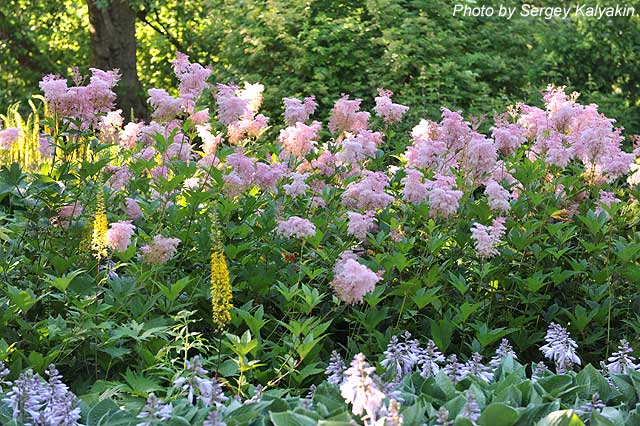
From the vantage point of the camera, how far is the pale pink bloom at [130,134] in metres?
5.10

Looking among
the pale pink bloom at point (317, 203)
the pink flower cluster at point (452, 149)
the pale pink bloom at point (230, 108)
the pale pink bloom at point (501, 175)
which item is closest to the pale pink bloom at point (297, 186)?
the pale pink bloom at point (317, 203)

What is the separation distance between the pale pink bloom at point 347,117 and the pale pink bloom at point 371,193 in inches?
27.1

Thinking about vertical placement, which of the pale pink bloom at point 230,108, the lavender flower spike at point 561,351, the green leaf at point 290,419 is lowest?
the lavender flower spike at point 561,351

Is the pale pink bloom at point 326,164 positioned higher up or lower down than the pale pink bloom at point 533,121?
lower down

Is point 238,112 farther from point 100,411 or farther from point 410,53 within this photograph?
point 410,53

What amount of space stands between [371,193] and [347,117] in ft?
3.21

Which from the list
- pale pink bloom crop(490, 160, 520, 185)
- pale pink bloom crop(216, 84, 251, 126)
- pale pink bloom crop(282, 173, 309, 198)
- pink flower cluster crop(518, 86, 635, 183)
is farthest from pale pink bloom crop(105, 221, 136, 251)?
pink flower cluster crop(518, 86, 635, 183)

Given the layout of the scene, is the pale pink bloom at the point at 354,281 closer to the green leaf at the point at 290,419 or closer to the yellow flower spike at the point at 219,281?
the yellow flower spike at the point at 219,281

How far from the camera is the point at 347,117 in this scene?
492 cm

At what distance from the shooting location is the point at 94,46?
1248cm

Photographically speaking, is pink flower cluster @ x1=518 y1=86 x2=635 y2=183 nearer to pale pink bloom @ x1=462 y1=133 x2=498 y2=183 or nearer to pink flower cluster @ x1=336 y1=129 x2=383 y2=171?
pale pink bloom @ x1=462 y1=133 x2=498 y2=183

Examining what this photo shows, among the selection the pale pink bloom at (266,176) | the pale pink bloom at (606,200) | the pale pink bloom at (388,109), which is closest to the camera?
the pale pink bloom at (266,176)

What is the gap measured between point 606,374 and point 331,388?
107 cm

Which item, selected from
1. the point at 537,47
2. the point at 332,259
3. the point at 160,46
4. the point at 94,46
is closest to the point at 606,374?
the point at 332,259
